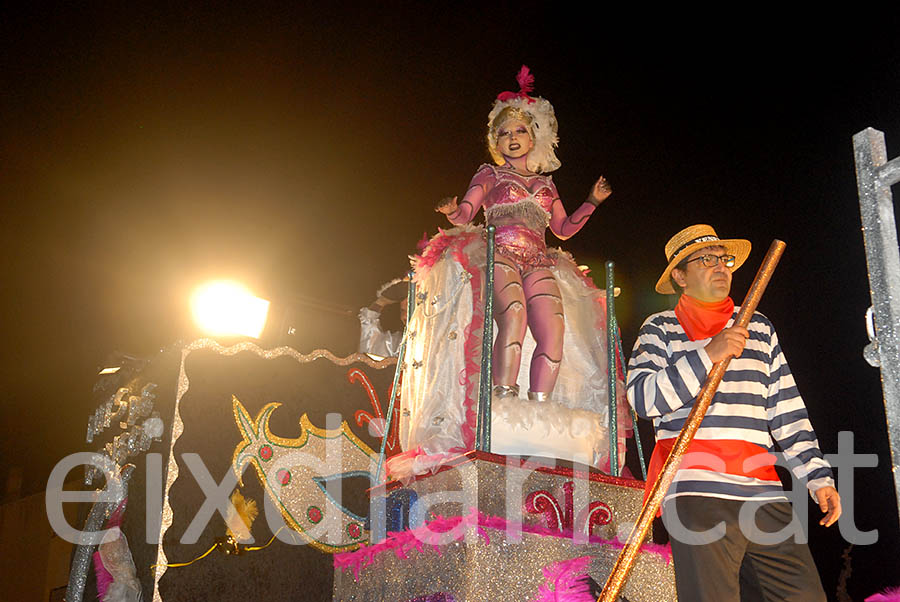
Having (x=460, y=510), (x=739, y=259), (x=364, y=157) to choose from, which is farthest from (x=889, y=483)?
(x=364, y=157)

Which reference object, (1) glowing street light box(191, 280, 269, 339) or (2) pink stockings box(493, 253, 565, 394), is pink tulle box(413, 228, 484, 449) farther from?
(1) glowing street light box(191, 280, 269, 339)

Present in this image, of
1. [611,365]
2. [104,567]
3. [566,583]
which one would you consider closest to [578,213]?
[611,365]

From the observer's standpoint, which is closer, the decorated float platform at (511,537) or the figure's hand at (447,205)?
the decorated float platform at (511,537)

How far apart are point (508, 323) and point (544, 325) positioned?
19 centimetres

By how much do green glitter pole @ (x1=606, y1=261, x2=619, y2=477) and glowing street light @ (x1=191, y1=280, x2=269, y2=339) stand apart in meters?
2.24

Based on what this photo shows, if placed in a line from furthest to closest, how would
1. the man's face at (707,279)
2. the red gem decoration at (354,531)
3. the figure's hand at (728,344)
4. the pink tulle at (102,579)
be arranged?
the red gem decoration at (354,531), the pink tulle at (102,579), the man's face at (707,279), the figure's hand at (728,344)

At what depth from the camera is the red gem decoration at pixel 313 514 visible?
4.60 m

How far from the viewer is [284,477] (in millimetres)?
4594

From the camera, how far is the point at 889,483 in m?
4.29

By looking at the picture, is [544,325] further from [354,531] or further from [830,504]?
[354,531]

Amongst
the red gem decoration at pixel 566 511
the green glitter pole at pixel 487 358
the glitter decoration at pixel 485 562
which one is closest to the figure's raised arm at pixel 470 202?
the green glitter pole at pixel 487 358

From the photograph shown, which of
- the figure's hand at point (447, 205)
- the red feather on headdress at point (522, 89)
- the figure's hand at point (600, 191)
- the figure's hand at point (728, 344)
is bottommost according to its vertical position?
the figure's hand at point (728, 344)

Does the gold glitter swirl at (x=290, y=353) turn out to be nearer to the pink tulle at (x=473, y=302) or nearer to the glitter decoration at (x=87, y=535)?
the glitter decoration at (x=87, y=535)

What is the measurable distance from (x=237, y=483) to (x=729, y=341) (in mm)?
2938
